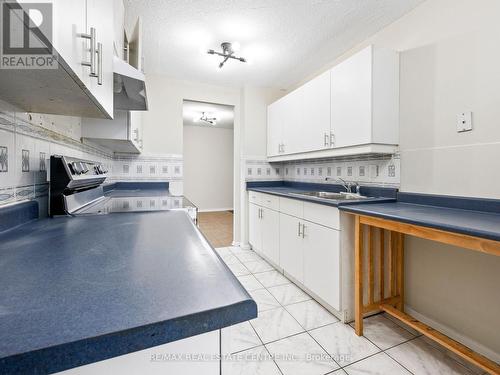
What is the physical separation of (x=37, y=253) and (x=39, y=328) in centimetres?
41

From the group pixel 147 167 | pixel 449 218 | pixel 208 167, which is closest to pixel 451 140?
pixel 449 218

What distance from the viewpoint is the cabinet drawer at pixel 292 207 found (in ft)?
6.83

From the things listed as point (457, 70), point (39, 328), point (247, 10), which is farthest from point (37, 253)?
point (457, 70)

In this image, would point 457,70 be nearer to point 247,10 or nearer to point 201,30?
point 247,10

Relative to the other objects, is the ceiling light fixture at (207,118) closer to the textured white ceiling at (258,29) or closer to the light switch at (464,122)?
the textured white ceiling at (258,29)

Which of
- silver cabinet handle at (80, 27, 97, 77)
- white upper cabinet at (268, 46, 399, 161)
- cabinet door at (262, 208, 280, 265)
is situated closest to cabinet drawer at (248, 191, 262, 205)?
cabinet door at (262, 208, 280, 265)

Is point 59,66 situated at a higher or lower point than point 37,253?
higher

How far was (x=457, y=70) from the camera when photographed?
1.48 m

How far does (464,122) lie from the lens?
1435 mm

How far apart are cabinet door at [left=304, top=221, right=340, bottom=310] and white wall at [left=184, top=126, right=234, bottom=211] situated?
440 cm

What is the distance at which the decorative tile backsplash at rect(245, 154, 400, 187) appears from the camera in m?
1.91

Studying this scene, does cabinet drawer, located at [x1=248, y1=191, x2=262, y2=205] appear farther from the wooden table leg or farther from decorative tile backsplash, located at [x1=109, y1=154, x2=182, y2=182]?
the wooden table leg

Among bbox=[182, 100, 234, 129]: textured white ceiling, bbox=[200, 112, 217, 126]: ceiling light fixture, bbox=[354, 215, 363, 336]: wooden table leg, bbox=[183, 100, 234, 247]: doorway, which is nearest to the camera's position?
bbox=[354, 215, 363, 336]: wooden table leg

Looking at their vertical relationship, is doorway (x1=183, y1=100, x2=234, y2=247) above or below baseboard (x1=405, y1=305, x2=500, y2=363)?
above
